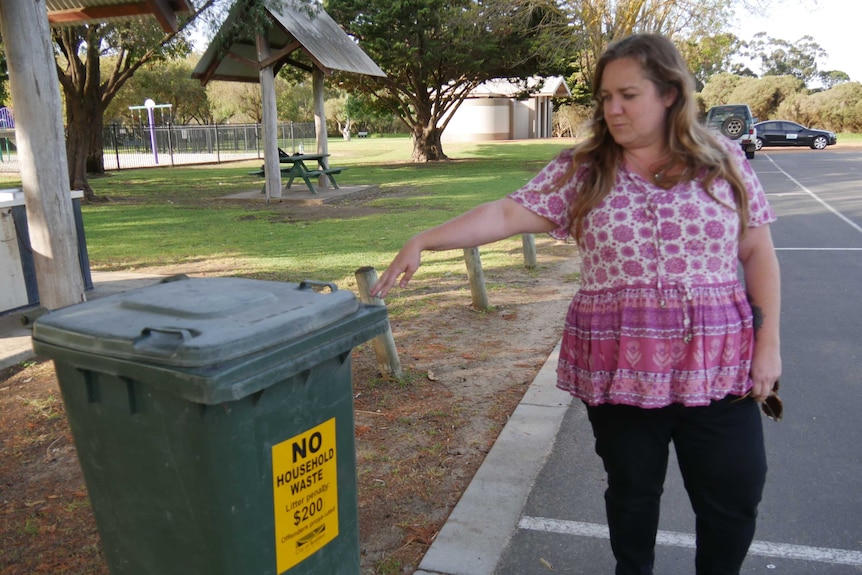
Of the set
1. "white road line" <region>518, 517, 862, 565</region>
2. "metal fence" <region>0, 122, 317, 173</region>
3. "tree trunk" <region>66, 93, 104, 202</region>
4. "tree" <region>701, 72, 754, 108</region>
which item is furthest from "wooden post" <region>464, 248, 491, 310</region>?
"tree" <region>701, 72, 754, 108</region>

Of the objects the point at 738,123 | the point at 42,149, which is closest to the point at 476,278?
the point at 42,149

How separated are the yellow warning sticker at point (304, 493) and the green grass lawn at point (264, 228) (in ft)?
17.4

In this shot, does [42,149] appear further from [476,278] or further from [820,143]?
[820,143]

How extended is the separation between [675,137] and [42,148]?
16.9ft

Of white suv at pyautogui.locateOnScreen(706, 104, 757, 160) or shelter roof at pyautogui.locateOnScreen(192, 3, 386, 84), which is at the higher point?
shelter roof at pyautogui.locateOnScreen(192, 3, 386, 84)

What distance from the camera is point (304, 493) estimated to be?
2182mm

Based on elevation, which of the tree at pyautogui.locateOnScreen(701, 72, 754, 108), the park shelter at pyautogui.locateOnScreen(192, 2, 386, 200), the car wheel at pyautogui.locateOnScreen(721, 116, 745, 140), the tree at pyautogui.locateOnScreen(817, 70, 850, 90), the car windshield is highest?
the tree at pyautogui.locateOnScreen(817, 70, 850, 90)

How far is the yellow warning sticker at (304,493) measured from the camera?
210 centimetres

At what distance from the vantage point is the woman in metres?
2.13

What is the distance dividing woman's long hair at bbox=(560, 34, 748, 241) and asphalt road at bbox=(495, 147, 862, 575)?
59.6 inches

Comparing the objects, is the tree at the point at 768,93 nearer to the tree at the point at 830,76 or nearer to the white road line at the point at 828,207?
the white road line at the point at 828,207

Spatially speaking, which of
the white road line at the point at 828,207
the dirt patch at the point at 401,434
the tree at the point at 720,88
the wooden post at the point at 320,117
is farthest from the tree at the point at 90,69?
the tree at the point at 720,88

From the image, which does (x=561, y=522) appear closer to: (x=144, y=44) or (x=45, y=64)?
(x=45, y=64)

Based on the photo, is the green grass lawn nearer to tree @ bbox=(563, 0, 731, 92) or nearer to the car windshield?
tree @ bbox=(563, 0, 731, 92)
